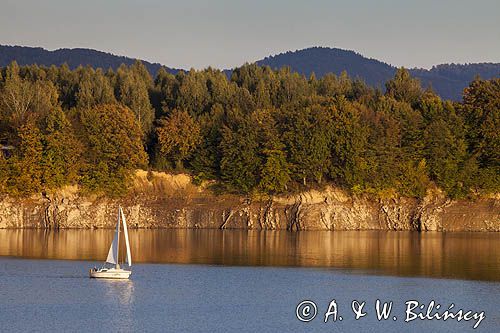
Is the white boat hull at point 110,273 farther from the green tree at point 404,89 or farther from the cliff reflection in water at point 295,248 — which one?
the green tree at point 404,89

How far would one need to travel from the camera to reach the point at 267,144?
110 meters

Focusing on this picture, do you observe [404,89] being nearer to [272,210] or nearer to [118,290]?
[272,210]

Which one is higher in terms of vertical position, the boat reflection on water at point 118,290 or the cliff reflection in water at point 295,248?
the cliff reflection in water at point 295,248

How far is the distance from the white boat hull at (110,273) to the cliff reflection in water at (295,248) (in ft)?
34.4

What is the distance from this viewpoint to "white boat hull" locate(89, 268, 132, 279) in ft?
208

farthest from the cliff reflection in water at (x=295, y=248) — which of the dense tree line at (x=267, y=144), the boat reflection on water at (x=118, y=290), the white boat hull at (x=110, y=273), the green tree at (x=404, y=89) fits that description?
the green tree at (x=404, y=89)

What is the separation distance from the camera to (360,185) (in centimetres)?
10906

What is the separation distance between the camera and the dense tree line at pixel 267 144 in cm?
10706

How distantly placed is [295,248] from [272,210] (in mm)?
23385

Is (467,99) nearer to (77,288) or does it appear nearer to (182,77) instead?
(182,77)

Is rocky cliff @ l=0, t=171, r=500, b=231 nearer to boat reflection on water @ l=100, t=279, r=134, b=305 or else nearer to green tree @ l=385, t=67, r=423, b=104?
green tree @ l=385, t=67, r=423, b=104

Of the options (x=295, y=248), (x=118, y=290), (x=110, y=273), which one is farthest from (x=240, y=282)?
(x=295, y=248)

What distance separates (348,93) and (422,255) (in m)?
51.1

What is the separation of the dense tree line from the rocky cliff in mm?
1340
